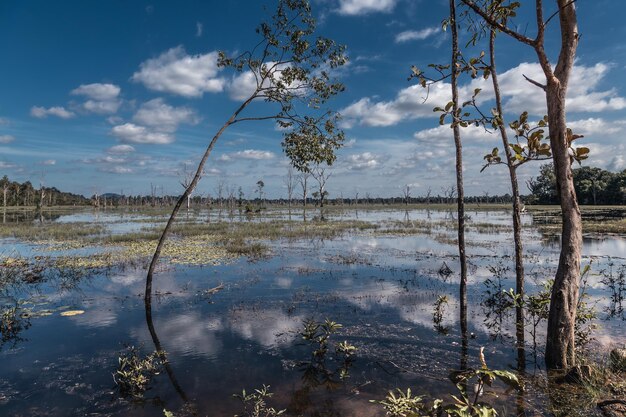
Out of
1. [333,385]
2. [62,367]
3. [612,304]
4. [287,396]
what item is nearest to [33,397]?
[62,367]

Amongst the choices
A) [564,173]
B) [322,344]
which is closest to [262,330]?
[322,344]

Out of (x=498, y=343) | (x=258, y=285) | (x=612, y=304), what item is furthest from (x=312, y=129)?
(x=612, y=304)

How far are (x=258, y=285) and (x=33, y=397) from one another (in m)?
8.05

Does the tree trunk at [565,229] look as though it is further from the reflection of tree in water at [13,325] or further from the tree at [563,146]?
the reflection of tree in water at [13,325]

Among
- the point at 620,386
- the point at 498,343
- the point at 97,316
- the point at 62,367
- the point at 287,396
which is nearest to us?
the point at 620,386

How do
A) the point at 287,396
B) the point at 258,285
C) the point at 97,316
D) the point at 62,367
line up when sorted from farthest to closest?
1. the point at 258,285
2. the point at 97,316
3. the point at 62,367
4. the point at 287,396

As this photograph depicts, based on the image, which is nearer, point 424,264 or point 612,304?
point 612,304

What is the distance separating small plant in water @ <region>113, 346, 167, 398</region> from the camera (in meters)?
6.08

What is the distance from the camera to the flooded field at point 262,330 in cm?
590

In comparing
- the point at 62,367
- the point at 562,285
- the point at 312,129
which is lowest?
the point at 62,367

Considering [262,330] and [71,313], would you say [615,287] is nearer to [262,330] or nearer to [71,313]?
[262,330]

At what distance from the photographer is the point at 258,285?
1356cm

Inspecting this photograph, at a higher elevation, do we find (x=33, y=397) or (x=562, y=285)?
(x=562, y=285)

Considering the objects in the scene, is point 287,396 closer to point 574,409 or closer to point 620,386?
point 574,409
